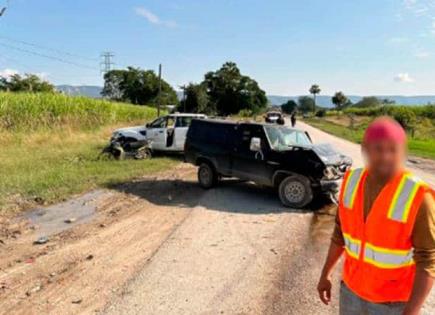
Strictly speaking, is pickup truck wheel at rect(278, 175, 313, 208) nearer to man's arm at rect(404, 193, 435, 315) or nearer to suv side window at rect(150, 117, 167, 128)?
man's arm at rect(404, 193, 435, 315)

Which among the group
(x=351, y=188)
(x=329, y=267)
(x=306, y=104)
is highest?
(x=351, y=188)

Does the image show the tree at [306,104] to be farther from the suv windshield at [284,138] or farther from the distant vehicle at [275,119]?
the suv windshield at [284,138]

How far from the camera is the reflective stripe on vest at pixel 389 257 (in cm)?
205

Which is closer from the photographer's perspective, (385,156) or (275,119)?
(385,156)

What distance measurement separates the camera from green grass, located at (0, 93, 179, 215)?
10.7 m

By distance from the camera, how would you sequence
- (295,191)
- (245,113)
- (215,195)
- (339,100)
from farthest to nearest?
(339,100), (245,113), (215,195), (295,191)

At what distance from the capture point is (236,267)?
5.70m

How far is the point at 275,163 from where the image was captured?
966 cm

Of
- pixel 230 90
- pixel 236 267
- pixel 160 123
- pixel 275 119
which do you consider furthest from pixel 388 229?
pixel 230 90

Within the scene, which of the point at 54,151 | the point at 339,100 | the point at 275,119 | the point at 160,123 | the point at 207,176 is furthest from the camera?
the point at 339,100

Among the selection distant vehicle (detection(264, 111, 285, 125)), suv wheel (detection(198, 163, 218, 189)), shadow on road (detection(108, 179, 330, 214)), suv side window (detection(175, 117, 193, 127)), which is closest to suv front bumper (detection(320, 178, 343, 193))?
shadow on road (detection(108, 179, 330, 214))

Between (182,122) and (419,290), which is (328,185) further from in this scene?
(182,122)

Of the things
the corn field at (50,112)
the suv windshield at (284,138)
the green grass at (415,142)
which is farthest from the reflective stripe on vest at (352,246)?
the corn field at (50,112)

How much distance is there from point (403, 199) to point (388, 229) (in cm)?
17
